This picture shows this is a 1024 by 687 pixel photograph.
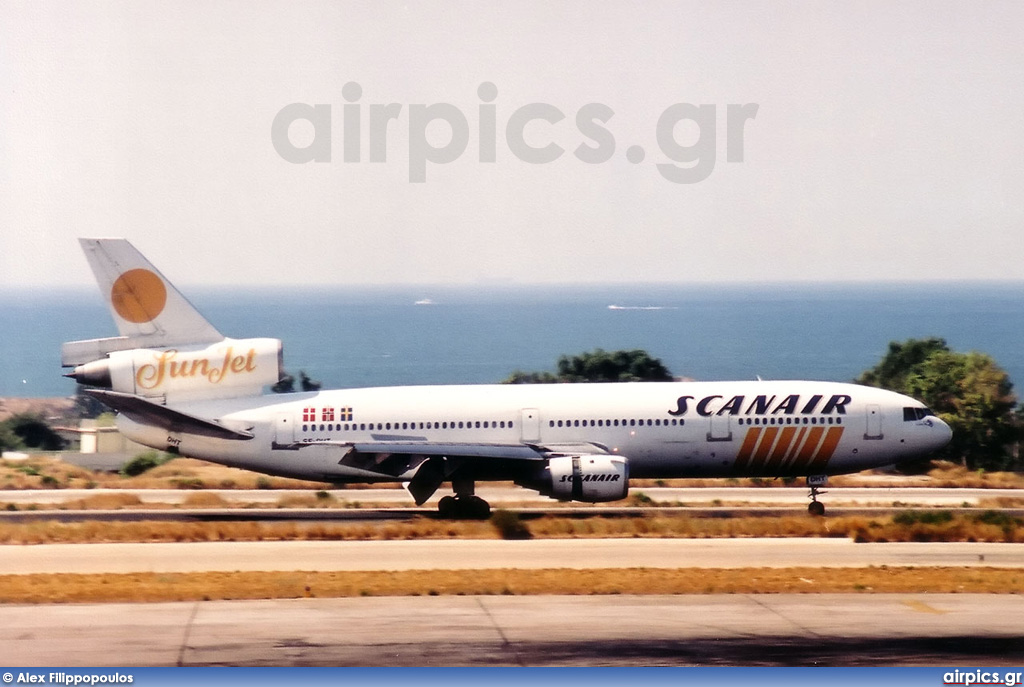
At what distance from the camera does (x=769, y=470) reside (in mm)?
36125

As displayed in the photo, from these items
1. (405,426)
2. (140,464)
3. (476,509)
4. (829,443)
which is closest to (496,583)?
(476,509)

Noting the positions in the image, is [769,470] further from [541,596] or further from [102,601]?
[102,601]

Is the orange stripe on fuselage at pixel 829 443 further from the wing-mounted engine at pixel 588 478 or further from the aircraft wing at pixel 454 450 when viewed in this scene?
the aircraft wing at pixel 454 450

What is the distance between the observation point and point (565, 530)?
32.4m

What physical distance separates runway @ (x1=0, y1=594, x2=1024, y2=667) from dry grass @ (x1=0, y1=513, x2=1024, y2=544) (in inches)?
344

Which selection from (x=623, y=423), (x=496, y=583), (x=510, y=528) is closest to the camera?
(x=496, y=583)

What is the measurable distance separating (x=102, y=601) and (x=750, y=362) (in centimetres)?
17954

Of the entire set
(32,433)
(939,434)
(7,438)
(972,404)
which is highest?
(972,404)

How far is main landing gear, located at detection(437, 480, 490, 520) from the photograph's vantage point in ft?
115

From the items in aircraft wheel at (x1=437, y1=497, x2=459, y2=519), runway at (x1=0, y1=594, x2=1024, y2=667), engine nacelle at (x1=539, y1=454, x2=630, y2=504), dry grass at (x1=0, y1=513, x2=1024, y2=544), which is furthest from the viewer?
aircraft wheel at (x1=437, y1=497, x2=459, y2=519)

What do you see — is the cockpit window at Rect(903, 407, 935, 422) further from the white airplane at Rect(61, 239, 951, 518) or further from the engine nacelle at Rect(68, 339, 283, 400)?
the engine nacelle at Rect(68, 339, 283, 400)

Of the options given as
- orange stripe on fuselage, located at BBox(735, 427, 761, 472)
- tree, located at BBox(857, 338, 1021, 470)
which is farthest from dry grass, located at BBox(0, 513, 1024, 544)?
tree, located at BBox(857, 338, 1021, 470)

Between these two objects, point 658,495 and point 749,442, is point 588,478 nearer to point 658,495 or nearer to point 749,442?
point 749,442

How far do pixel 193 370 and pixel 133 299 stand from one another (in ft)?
8.04
